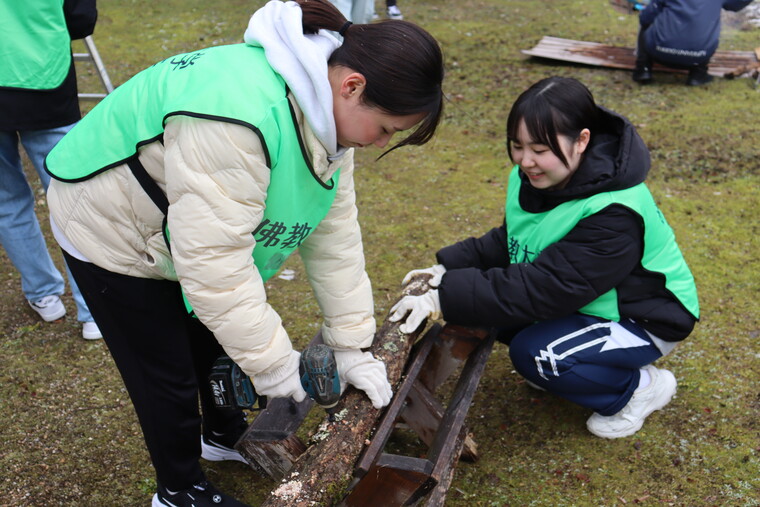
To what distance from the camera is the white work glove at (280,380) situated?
80.6 inches

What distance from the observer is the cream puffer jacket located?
1.68 meters

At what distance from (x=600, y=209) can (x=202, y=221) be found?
1562mm

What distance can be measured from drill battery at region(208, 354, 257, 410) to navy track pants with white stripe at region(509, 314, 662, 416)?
1173 millimetres

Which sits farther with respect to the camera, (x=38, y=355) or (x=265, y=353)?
(x=38, y=355)

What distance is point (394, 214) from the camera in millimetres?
4844

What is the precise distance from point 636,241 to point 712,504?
1.00 metres

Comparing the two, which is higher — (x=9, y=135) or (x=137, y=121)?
(x=137, y=121)

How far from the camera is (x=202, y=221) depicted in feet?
5.60

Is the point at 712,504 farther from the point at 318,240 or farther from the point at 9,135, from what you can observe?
the point at 9,135

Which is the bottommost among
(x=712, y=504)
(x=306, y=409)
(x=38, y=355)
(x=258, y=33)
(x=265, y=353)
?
(x=38, y=355)

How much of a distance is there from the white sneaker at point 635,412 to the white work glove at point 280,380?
4.80 feet

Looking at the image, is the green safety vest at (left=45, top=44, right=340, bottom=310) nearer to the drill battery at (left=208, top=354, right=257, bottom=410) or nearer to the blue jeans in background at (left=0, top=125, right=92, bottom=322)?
the drill battery at (left=208, top=354, right=257, bottom=410)

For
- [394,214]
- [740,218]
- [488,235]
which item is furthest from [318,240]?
[740,218]

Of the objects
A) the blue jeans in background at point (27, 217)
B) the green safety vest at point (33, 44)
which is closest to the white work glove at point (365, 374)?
the blue jeans in background at point (27, 217)
